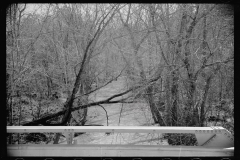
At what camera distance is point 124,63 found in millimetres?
5656

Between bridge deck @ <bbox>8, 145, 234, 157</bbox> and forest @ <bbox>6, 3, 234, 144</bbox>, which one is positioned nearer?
bridge deck @ <bbox>8, 145, 234, 157</bbox>

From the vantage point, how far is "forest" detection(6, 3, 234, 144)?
4.73 metres

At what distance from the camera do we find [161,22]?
17.0 feet

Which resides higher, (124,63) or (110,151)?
(124,63)

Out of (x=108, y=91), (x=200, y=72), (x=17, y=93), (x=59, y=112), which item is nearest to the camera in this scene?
(x=200, y=72)

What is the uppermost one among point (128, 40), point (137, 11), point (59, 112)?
point (137, 11)

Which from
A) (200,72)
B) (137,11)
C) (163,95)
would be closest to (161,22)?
(137,11)

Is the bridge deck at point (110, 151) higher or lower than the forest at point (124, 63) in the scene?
lower

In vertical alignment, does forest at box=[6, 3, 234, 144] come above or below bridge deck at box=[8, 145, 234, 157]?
above

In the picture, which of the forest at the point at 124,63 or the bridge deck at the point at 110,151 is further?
the forest at the point at 124,63

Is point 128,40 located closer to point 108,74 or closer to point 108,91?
point 108,74

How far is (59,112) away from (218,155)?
15.4ft

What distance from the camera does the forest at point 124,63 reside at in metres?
4.73

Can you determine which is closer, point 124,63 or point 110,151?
point 110,151
